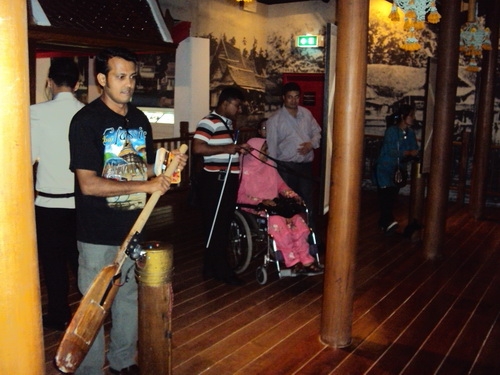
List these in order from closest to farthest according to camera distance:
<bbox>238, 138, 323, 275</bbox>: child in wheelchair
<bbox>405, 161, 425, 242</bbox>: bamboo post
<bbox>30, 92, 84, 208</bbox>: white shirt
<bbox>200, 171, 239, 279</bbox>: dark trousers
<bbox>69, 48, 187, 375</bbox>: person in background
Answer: <bbox>69, 48, 187, 375</bbox>: person in background < <bbox>30, 92, 84, 208</bbox>: white shirt < <bbox>200, 171, 239, 279</bbox>: dark trousers < <bbox>238, 138, 323, 275</bbox>: child in wheelchair < <bbox>405, 161, 425, 242</bbox>: bamboo post

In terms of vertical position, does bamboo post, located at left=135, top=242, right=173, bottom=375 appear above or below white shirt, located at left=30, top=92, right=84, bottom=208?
below

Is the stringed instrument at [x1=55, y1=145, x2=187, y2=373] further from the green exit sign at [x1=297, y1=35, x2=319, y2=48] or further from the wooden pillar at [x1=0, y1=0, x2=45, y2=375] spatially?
the green exit sign at [x1=297, y1=35, x2=319, y2=48]

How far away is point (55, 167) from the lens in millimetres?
3973

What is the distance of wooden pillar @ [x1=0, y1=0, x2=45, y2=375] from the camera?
5.21 ft

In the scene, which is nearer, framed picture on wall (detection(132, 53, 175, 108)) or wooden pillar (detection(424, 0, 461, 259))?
wooden pillar (detection(424, 0, 461, 259))

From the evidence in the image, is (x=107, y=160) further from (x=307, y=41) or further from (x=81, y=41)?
(x=307, y=41)

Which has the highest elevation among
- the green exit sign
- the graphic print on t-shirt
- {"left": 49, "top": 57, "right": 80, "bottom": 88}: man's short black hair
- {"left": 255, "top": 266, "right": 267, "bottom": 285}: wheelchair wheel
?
the green exit sign

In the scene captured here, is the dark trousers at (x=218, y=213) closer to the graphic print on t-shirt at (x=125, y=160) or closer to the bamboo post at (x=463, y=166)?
the graphic print on t-shirt at (x=125, y=160)

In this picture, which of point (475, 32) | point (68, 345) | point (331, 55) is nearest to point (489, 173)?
point (475, 32)

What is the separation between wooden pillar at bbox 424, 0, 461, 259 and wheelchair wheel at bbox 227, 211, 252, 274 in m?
2.23

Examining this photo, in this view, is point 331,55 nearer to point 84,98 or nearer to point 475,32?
point 475,32

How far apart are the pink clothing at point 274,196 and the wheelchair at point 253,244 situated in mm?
77

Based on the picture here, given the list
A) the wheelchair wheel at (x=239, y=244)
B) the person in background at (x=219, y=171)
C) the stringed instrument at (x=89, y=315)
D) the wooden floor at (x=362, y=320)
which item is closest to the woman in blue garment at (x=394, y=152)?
the wooden floor at (x=362, y=320)

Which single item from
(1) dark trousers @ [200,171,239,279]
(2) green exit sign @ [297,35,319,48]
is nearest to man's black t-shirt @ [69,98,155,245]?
(1) dark trousers @ [200,171,239,279]
